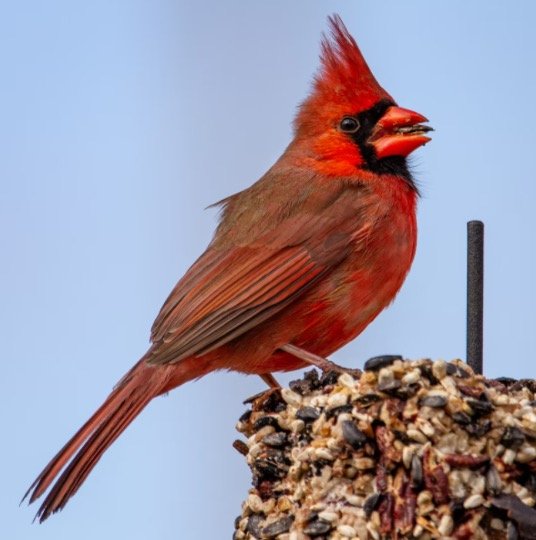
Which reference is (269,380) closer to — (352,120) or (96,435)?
(96,435)

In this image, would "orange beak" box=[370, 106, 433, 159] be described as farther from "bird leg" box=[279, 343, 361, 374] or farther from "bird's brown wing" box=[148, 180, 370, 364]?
"bird leg" box=[279, 343, 361, 374]

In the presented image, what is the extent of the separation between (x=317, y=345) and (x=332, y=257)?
0.79ft

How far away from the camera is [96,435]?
299cm

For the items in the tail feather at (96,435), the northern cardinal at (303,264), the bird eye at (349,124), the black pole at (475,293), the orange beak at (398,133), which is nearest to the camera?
the black pole at (475,293)

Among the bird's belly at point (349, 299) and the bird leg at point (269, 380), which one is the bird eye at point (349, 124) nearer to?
the bird's belly at point (349, 299)

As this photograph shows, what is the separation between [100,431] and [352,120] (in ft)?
3.95

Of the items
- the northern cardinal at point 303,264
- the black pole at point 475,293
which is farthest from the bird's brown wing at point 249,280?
the black pole at point 475,293

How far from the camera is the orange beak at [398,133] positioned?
342 cm

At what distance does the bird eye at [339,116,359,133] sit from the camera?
3.53 meters

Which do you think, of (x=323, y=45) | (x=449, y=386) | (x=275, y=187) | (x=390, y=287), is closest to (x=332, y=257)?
(x=390, y=287)

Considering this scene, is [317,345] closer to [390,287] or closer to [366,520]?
[390,287]

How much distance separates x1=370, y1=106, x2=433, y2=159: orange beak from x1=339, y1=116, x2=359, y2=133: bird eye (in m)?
0.07

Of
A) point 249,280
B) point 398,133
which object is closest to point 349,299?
point 249,280

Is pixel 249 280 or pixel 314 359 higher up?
pixel 249 280
